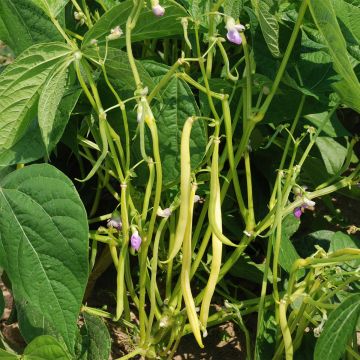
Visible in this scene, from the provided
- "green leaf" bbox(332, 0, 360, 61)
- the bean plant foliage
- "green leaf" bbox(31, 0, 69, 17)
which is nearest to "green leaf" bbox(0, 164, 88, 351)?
the bean plant foliage

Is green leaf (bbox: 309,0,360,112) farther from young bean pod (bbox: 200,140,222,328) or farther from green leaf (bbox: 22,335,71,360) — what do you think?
green leaf (bbox: 22,335,71,360)

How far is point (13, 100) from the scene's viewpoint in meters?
1.00

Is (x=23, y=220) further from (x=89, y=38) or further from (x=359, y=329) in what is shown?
(x=359, y=329)

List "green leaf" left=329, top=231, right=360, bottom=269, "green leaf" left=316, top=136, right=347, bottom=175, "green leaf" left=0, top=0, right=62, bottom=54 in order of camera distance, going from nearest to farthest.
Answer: "green leaf" left=0, top=0, right=62, bottom=54 → "green leaf" left=329, top=231, right=360, bottom=269 → "green leaf" left=316, top=136, right=347, bottom=175

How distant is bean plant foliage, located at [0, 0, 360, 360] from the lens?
954 mm

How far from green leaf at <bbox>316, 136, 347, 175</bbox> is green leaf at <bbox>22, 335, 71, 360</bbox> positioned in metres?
0.69

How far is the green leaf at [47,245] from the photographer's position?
0.95m

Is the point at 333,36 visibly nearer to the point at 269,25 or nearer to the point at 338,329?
the point at 269,25

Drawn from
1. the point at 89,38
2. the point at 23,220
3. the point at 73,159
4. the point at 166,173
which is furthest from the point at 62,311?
the point at 73,159

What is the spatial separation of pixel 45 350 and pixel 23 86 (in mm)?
375

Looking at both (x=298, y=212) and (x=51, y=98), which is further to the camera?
(x=298, y=212)

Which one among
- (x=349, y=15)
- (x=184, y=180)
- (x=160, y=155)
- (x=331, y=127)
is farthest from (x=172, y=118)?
(x=331, y=127)

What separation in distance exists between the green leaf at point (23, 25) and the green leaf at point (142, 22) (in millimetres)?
111

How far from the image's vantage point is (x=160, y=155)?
1068 mm
